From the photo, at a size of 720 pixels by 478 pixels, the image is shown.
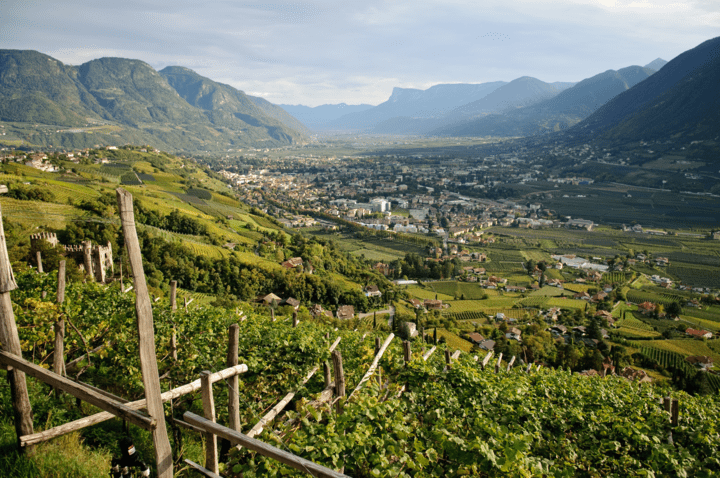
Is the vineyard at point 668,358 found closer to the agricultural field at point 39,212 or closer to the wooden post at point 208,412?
the wooden post at point 208,412

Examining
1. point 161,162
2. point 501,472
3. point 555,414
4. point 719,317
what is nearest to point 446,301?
point 719,317

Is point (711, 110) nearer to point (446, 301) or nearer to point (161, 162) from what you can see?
point (446, 301)

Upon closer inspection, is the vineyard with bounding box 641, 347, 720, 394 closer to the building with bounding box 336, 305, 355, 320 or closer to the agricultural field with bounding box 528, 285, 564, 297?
the agricultural field with bounding box 528, 285, 564, 297

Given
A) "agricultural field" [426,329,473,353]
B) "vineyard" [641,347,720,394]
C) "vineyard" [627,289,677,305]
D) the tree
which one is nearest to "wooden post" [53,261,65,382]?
"agricultural field" [426,329,473,353]

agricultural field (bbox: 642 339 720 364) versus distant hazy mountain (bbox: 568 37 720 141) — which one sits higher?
distant hazy mountain (bbox: 568 37 720 141)

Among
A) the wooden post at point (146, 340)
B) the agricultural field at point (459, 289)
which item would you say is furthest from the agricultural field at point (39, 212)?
the agricultural field at point (459, 289)

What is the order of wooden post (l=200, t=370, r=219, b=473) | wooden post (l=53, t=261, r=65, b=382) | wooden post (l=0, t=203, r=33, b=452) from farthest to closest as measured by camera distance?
wooden post (l=53, t=261, r=65, b=382), wooden post (l=0, t=203, r=33, b=452), wooden post (l=200, t=370, r=219, b=473)

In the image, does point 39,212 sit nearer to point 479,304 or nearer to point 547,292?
point 479,304
